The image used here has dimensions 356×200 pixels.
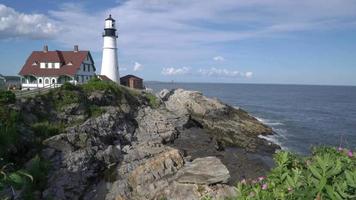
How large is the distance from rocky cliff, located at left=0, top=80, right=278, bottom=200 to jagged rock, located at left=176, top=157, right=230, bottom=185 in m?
0.04

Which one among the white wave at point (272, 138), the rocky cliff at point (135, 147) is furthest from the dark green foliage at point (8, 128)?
the white wave at point (272, 138)

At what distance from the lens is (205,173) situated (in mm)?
18250

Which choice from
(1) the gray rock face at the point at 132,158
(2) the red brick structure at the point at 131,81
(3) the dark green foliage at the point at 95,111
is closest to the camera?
(1) the gray rock face at the point at 132,158

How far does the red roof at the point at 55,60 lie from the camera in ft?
163

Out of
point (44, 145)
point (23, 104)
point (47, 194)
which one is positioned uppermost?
point (23, 104)

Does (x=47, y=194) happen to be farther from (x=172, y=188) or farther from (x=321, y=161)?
(x=321, y=161)

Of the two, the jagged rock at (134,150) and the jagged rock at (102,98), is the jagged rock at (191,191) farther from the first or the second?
the jagged rock at (102,98)

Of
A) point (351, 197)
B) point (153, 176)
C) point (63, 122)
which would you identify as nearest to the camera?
point (351, 197)

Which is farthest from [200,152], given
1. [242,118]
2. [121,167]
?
[242,118]

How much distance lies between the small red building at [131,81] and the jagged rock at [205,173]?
120 feet

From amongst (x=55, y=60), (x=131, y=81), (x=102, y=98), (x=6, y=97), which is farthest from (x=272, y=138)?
(x=55, y=60)

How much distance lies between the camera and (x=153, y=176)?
19.9m

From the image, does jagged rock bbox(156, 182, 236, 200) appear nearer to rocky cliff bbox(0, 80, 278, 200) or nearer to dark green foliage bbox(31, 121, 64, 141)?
rocky cliff bbox(0, 80, 278, 200)

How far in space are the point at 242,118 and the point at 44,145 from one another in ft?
91.9
